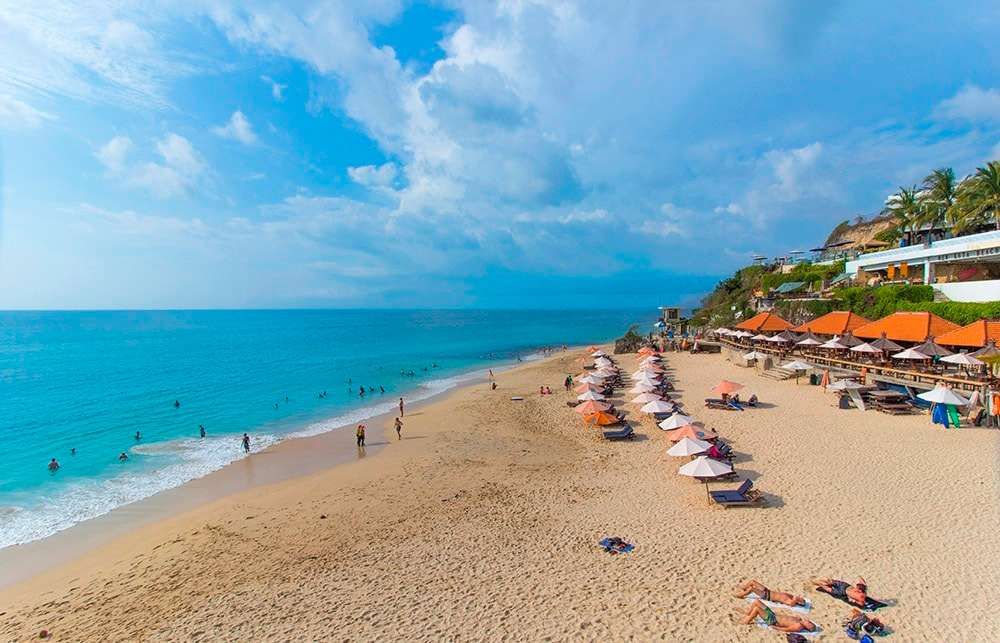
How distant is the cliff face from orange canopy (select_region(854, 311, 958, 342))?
2870cm

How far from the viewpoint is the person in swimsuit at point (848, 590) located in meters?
8.19

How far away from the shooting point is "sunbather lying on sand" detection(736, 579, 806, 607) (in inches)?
324

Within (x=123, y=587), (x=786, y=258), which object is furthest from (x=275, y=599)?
(x=786, y=258)

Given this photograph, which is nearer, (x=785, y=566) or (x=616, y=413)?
(x=785, y=566)

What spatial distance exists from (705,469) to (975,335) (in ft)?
55.0

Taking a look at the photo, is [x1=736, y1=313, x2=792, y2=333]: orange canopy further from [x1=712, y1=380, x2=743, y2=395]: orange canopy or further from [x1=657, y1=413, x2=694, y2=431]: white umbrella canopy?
[x1=657, y1=413, x2=694, y2=431]: white umbrella canopy

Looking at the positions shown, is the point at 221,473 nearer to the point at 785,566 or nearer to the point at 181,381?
the point at 785,566

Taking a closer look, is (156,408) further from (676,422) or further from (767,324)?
(767,324)

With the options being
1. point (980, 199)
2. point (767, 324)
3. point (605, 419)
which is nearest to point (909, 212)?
point (980, 199)

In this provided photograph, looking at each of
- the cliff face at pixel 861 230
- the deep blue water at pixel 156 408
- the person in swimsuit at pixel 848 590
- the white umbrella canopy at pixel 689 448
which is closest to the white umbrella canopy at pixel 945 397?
the white umbrella canopy at pixel 689 448

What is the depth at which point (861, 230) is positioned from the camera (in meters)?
57.5

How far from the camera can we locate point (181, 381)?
1693 inches

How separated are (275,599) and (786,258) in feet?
193

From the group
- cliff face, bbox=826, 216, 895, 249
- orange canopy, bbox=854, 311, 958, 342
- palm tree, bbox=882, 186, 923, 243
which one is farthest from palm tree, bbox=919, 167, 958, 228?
orange canopy, bbox=854, 311, 958, 342
